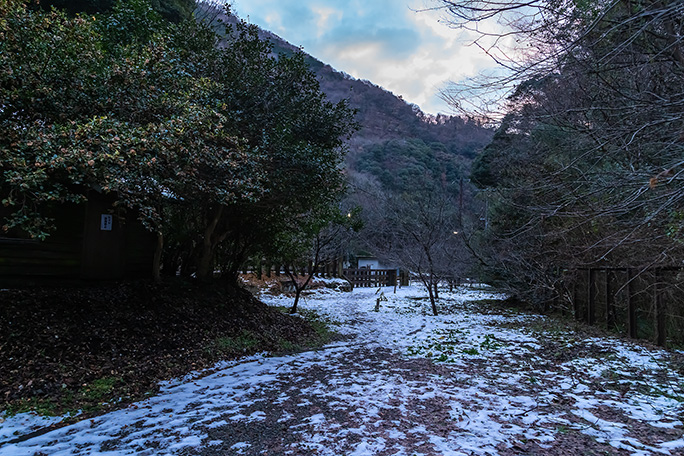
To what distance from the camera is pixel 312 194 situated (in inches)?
275

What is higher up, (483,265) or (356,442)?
(483,265)

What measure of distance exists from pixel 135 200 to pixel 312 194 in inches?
127

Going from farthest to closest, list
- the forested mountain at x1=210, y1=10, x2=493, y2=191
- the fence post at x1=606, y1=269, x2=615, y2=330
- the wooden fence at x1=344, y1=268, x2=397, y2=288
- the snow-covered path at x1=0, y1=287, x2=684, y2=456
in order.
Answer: the forested mountain at x1=210, y1=10, x2=493, y2=191
the wooden fence at x1=344, y1=268, x2=397, y2=288
the fence post at x1=606, y1=269, x2=615, y2=330
the snow-covered path at x1=0, y1=287, x2=684, y2=456

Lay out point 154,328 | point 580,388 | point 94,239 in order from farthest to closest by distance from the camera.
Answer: point 94,239 → point 154,328 → point 580,388

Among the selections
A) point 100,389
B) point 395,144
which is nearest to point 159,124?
point 100,389

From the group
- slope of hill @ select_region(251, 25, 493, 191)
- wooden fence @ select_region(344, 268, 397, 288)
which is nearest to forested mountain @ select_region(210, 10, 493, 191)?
slope of hill @ select_region(251, 25, 493, 191)

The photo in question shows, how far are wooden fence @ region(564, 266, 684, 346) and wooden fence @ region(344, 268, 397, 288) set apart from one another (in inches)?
501

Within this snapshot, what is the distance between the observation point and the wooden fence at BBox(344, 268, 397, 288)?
21.9 meters

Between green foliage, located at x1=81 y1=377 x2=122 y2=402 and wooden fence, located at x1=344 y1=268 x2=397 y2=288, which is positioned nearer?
green foliage, located at x1=81 y1=377 x2=122 y2=402

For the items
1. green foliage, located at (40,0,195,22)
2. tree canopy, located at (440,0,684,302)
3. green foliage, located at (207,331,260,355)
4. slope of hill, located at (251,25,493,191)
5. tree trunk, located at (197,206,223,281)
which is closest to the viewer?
tree canopy, located at (440,0,684,302)

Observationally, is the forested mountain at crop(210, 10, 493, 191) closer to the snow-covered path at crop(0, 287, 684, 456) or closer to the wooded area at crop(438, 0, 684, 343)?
the wooded area at crop(438, 0, 684, 343)

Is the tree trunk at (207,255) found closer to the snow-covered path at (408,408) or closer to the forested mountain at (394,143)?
the snow-covered path at (408,408)

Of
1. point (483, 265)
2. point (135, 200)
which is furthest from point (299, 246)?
point (483, 265)

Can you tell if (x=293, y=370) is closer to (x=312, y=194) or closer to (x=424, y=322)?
(x=312, y=194)
